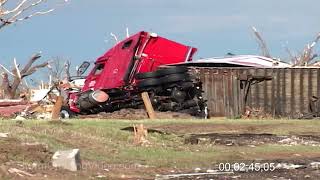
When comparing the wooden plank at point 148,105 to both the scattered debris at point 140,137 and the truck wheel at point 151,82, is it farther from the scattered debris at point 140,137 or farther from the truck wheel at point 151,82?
the scattered debris at point 140,137

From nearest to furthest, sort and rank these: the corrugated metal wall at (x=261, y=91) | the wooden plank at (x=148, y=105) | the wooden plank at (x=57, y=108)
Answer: the wooden plank at (x=57, y=108)
the wooden plank at (x=148, y=105)
the corrugated metal wall at (x=261, y=91)

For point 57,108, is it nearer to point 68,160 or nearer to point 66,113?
point 66,113

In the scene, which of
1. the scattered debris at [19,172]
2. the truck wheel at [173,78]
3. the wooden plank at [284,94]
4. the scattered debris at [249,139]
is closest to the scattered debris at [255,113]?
the wooden plank at [284,94]

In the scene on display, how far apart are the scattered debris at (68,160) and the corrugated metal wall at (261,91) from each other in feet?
61.8

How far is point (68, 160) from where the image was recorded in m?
11.4

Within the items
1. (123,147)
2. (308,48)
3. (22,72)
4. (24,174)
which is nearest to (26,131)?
(123,147)

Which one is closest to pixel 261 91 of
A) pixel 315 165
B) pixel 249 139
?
pixel 249 139

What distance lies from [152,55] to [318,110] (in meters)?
8.08

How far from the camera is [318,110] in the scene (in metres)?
29.3

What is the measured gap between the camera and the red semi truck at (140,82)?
2905cm

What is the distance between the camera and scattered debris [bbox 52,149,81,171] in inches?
448

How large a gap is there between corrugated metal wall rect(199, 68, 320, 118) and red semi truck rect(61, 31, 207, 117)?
0.78 metres

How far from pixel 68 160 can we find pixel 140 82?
18.1 metres

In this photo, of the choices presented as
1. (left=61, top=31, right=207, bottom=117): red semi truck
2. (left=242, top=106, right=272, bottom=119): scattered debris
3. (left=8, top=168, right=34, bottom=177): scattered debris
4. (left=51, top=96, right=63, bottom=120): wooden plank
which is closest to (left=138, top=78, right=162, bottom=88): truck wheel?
(left=61, top=31, right=207, bottom=117): red semi truck
